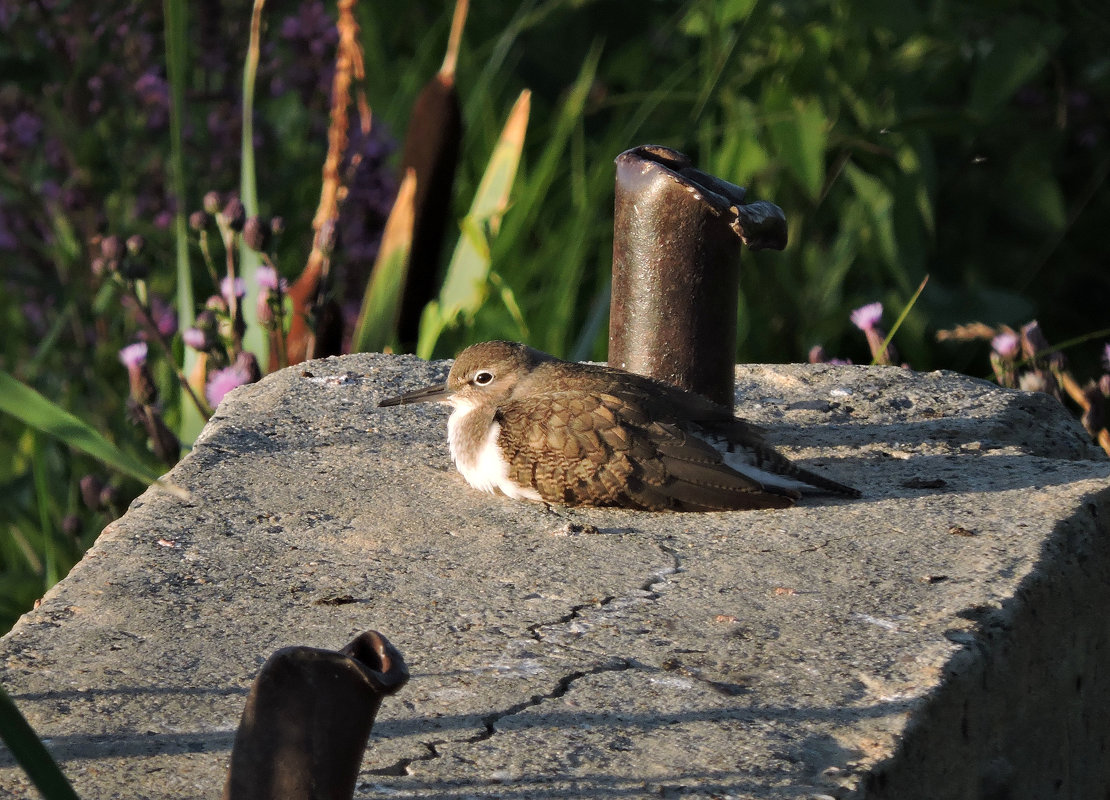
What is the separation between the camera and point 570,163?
19.4 feet

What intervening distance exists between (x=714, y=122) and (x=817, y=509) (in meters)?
3.12

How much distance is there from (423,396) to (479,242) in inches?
43.2

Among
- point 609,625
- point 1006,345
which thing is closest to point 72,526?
point 609,625

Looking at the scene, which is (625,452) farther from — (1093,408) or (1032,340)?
(1093,408)

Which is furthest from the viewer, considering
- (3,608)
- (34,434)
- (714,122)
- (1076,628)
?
(714,122)

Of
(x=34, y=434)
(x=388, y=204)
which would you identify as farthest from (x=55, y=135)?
(x=34, y=434)

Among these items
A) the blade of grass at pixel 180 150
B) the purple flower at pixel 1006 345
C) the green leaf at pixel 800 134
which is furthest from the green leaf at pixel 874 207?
the blade of grass at pixel 180 150

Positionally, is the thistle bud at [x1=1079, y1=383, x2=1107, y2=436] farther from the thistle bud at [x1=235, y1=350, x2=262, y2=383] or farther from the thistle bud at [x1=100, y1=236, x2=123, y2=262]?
the thistle bud at [x1=100, y1=236, x2=123, y2=262]

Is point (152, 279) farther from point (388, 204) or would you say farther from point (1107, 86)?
point (1107, 86)

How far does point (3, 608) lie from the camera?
369cm

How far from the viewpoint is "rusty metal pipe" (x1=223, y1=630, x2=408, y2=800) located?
57.6 inches

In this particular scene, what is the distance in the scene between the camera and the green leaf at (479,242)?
13.8 ft

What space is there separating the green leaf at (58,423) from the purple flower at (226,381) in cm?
227

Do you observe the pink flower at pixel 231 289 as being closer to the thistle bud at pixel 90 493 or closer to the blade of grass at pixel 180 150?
the blade of grass at pixel 180 150
